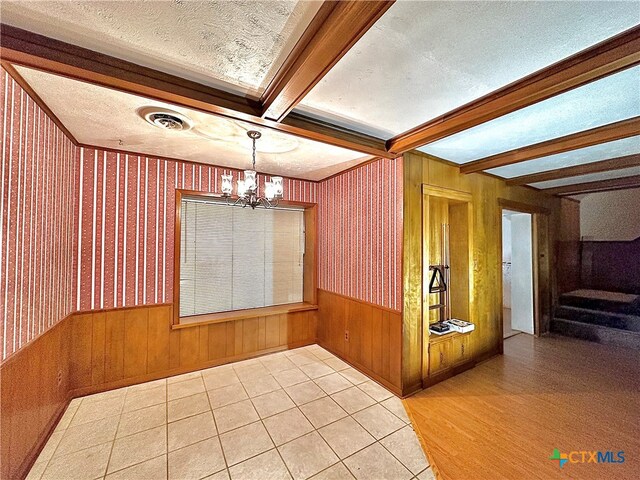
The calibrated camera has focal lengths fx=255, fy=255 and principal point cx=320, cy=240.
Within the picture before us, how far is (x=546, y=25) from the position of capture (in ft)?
3.80

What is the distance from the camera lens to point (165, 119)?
194cm

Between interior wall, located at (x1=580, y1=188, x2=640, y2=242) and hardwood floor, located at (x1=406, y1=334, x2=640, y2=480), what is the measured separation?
2356mm

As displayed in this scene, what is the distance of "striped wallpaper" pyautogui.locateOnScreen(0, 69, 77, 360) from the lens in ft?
4.76

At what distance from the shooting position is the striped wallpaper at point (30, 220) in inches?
57.1

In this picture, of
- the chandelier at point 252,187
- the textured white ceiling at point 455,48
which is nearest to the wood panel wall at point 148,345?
the chandelier at point 252,187

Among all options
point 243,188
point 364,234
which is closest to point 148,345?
point 243,188

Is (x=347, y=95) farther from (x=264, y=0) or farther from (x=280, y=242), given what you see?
(x=280, y=242)

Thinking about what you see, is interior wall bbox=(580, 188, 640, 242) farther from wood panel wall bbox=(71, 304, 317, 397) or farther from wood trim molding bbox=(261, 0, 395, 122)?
wood trim molding bbox=(261, 0, 395, 122)

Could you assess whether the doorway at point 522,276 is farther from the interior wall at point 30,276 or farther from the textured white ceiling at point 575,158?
the interior wall at point 30,276

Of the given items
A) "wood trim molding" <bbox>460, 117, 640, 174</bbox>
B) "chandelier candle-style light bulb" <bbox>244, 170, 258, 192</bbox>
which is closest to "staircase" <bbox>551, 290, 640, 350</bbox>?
"wood trim molding" <bbox>460, 117, 640, 174</bbox>

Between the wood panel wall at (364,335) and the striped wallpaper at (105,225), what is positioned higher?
the striped wallpaper at (105,225)

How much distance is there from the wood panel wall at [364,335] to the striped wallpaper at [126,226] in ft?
6.74

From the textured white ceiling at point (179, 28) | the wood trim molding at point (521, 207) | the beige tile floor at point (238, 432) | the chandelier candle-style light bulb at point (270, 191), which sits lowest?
the beige tile floor at point (238, 432)

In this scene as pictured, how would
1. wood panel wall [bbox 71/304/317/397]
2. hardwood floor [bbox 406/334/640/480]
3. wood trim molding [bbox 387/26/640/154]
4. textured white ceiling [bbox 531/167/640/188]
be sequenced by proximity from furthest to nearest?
textured white ceiling [bbox 531/167/640/188]
wood panel wall [bbox 71/304/317/397]
hardwood floor [bbox 406/334/640/480]
wood trim molding [bbox 387/26/640/154]
